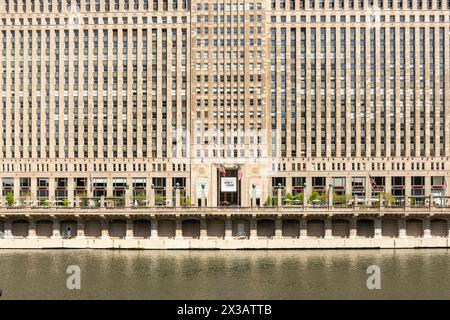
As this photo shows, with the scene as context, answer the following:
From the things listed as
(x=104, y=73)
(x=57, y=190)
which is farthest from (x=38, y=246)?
(x=104, y=73)

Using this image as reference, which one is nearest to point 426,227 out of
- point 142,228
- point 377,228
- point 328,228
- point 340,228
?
point 377,228

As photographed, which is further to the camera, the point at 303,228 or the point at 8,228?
the point at 8,228

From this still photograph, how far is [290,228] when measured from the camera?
443 ft

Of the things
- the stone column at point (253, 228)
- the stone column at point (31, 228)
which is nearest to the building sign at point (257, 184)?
the stone column at point (253, 228)

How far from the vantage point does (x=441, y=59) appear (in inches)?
6845

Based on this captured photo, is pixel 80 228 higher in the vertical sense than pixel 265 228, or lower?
higher

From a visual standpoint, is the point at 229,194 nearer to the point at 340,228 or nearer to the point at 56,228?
the point at 340,228

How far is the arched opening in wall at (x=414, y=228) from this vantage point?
5320 inches

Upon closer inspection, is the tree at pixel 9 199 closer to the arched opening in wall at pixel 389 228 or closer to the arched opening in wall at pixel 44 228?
the arched opening in wall at pixel 44 228

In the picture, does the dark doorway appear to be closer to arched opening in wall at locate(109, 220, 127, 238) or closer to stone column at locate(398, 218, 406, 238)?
arched opening in wall at locate(109, 220, 127, 238)

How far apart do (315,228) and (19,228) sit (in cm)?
6444

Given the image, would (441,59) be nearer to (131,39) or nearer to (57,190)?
(131,39)

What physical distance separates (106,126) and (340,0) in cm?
7374

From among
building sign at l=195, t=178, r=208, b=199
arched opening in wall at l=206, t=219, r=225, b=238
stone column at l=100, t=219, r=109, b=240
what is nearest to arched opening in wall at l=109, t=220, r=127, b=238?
stone column at l=100, t=219, r=109, b=240
